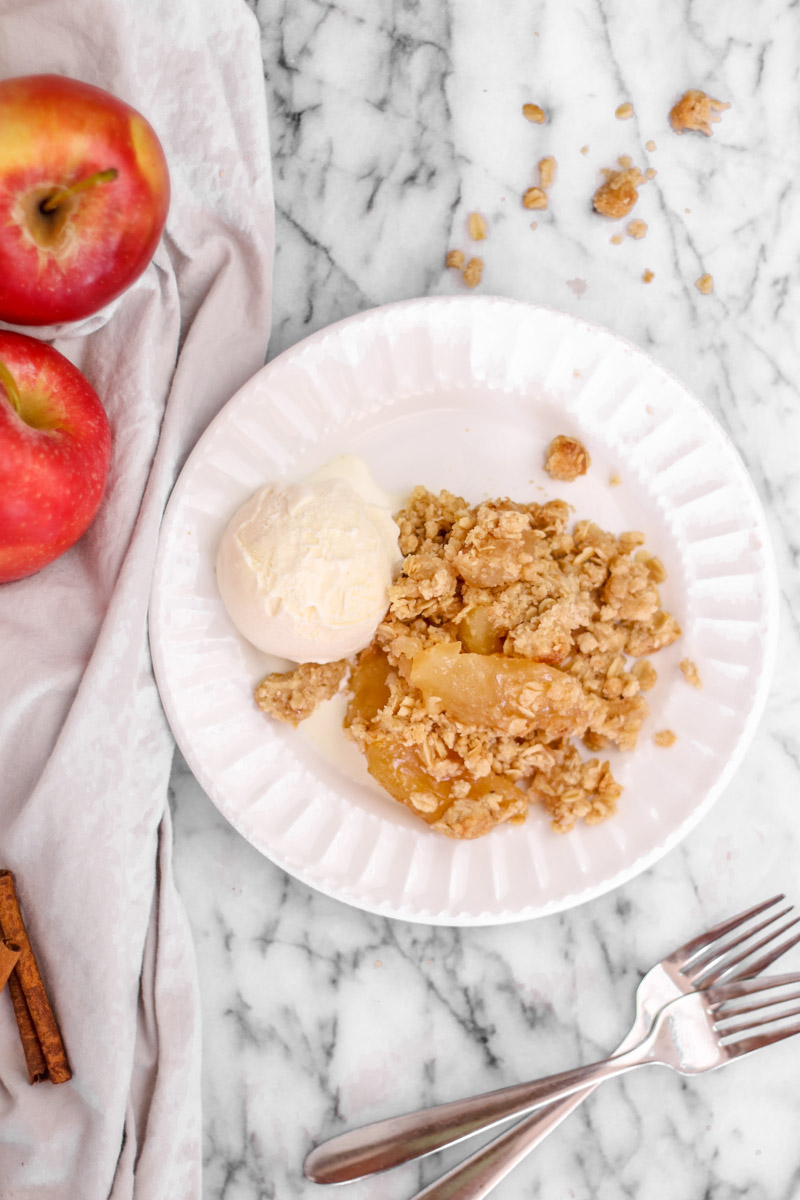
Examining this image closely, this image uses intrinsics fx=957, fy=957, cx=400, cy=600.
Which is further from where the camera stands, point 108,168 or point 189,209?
point 189,209

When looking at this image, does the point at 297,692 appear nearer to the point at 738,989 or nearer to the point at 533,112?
the point at 738,989

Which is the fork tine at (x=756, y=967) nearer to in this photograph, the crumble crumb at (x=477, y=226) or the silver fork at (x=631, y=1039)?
the silver fork at (x=631, y=1039)

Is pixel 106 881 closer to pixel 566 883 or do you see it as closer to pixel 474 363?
pixel 566 883

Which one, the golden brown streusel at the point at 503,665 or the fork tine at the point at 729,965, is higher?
the golden brown streusel at the point at 503,665

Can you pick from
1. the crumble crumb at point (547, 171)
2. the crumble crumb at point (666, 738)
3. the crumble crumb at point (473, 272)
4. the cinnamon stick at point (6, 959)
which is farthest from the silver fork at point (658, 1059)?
the crumble crumb at point (547, 171)

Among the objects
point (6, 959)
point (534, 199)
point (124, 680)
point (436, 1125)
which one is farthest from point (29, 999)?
point (534, 199)

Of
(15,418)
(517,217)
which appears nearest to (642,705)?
(517,217)
